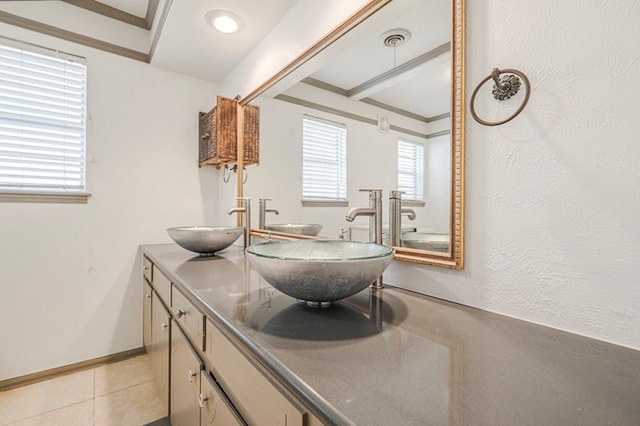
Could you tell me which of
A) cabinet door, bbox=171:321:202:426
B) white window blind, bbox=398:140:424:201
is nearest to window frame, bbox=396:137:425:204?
white window blind, bbox=398:140:424:201

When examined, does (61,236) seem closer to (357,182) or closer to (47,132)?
(47,132)

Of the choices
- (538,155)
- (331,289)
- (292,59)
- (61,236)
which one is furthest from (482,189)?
(61,236)

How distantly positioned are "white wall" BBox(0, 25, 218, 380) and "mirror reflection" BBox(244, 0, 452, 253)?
3.02 ft

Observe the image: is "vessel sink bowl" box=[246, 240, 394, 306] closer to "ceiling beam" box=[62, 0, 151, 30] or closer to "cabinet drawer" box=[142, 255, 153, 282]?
"cabinet drawer" box=[142, 255, 153, 282]

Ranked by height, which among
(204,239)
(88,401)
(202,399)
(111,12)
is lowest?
(88,401)

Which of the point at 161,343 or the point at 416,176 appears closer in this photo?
the point at 416,176

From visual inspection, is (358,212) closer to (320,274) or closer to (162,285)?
(320,274)

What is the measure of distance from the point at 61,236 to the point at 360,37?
7.05ft

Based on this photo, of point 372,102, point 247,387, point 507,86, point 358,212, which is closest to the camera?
point 247,387

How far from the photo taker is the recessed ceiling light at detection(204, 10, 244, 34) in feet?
5.51

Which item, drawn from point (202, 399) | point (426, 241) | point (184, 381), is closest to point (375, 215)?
point (426, 241)

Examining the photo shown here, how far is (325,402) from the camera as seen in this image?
1.44 ft

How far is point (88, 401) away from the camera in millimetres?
1747

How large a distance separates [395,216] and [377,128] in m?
0.38
